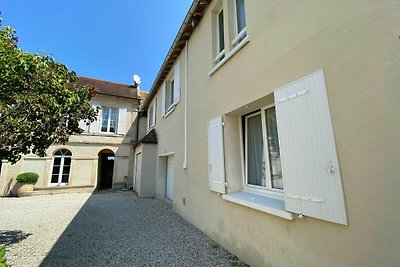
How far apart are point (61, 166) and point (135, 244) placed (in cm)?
1174

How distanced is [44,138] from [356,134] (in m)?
5.32

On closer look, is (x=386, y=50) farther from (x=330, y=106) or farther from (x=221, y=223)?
(x=221, y=223)

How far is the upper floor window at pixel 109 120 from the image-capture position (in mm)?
14584

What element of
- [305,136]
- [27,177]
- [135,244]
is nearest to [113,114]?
[27,177]

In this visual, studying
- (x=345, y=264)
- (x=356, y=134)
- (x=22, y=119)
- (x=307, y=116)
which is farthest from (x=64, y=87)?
(x=345, y=264)

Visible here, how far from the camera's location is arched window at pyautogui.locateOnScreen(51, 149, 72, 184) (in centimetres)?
1283

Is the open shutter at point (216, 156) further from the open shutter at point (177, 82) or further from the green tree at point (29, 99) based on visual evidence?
the green tree at point (29, 99)

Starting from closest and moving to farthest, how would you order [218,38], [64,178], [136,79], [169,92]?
[218,38] → [169,92] → [64,178] → [136,79]

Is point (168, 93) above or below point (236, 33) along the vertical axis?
above

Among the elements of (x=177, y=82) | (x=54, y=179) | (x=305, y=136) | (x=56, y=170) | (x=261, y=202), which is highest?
(x=177, y=82)

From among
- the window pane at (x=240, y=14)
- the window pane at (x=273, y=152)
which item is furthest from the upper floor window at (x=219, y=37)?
the window pane at (x=273, y=152)

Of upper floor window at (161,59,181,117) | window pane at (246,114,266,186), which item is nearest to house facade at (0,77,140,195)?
upper floor window at (161,59,181,117)

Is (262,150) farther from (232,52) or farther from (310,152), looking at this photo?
(232,52)

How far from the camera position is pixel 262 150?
3492 mm
